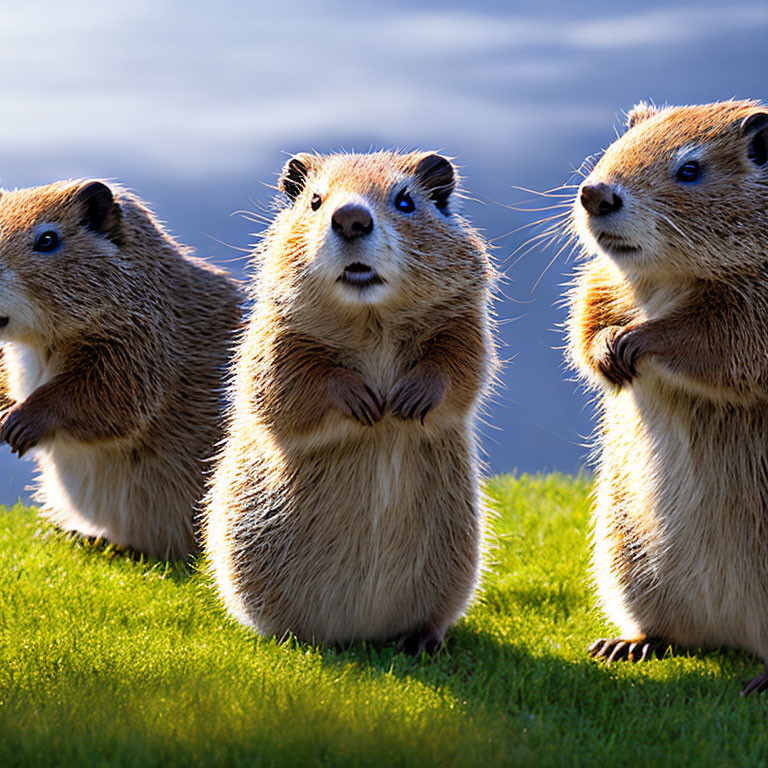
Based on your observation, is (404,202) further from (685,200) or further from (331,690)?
(331,690)

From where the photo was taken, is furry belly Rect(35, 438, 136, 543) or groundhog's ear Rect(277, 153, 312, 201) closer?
groundhog's ear Rect(277, 153, 312, 201)

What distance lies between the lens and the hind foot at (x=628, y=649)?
19.9 ft

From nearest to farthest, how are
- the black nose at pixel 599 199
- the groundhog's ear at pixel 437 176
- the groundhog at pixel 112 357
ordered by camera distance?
the black nose at pixel 599 199
the groundhog's ear at pixel 437 176
the groundhog at pixel 112 357

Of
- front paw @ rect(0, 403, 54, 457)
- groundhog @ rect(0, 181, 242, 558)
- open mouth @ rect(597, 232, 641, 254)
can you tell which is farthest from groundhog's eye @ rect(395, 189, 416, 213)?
front paw @ rect(0, 403, 54, 457)

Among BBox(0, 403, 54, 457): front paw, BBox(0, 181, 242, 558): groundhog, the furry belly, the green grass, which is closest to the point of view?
the green grass

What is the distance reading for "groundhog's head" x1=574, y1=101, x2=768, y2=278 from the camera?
5.34 m

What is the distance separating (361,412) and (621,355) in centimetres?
132

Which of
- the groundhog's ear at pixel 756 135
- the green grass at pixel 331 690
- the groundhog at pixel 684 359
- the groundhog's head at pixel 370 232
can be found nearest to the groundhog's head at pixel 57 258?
the groundhog's head at pixel 370 232

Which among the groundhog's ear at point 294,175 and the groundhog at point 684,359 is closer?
the groundhog at point 684,359

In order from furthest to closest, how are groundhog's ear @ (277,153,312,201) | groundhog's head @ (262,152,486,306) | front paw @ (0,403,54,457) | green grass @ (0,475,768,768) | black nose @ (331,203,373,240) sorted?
front paw @ (0,403,54,457) < groundhog's ear @ (277,153,312,201) < groundhog's head @ (262,152,486,306) < black nose @ (331,203,373,240) < green grass @ (0,475,768,768)

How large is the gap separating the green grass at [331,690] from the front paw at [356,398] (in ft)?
4.12

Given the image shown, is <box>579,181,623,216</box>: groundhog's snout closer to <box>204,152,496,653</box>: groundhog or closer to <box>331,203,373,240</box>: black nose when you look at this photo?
<box>204,152,496,653</box>: groundhog

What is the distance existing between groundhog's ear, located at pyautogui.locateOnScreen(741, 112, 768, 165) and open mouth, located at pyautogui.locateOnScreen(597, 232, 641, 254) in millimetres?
805

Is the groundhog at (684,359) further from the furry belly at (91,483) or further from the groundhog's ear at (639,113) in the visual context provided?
the furry belly at (91,483)
